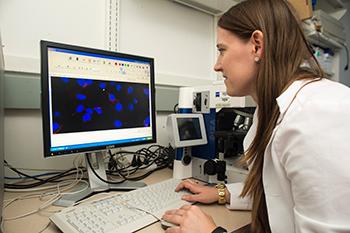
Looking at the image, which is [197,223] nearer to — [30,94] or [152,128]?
[152,128]

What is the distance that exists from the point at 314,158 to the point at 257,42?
338 mm

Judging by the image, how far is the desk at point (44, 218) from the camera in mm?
592

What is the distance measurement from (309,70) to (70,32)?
1.02m

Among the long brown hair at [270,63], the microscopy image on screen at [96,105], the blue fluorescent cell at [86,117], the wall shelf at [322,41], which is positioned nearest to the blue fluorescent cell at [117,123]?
the microscopy image on screen at [96,105]

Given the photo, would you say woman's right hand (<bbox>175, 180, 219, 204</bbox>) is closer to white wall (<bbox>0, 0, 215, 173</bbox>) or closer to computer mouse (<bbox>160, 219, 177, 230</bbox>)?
computer mouse (<bbox>160, 219, 177, 230</bbox>)

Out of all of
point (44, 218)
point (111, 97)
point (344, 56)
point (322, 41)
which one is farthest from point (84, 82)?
point (344, 56)

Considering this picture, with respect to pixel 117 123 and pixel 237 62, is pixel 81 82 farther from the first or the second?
pixel 237 62

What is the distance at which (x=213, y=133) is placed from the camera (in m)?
1.05

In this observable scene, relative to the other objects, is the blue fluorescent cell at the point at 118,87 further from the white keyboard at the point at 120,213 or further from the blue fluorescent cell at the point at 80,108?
the white keyboard at the point at 120,213

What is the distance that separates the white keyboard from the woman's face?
0.40m

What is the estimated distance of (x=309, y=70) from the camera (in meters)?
0.67

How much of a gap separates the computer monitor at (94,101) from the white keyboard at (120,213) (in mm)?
173

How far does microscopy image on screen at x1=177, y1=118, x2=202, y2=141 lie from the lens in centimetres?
99

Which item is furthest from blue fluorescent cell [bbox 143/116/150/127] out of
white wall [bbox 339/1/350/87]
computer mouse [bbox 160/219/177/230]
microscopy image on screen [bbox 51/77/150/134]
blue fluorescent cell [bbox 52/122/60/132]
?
white wall [bbox 339/1/350/87]
